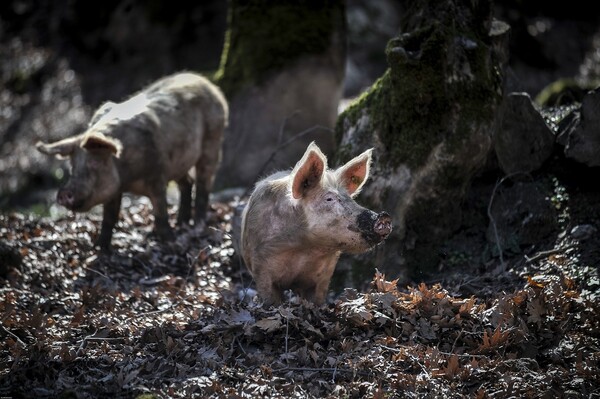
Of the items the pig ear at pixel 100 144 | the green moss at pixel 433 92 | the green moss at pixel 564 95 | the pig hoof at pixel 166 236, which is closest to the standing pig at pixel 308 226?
the green moss at pixel 433 92

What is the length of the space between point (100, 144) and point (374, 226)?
474 cm

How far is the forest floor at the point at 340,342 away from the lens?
6.07 metres

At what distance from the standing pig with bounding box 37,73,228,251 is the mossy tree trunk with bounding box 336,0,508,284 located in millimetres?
3536

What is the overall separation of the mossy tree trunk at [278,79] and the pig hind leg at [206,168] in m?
1.76

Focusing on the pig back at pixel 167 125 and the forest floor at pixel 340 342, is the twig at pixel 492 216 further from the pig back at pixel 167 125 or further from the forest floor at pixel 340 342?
the pig back at pixel 167 125

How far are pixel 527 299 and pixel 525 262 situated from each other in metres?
1.29

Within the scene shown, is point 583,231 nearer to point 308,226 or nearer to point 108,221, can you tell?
point 308,226

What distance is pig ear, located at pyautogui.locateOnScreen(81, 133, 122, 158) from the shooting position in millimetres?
9977

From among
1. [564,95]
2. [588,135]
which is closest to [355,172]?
[588,135]

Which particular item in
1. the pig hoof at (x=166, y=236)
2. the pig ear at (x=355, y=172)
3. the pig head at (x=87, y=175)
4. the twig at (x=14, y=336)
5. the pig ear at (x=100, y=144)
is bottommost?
the pig hoof at (x=166, y=236)

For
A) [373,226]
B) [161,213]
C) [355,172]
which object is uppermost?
[355,172]

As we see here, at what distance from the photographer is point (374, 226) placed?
6914 mm

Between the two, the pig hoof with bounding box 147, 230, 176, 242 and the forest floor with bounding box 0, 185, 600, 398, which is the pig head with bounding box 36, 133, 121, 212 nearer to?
the pig hoof with bounding box 147, 230, 176, 242

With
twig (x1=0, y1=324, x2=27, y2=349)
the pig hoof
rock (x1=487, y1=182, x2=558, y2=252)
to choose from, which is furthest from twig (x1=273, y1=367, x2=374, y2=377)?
the pig hoof
